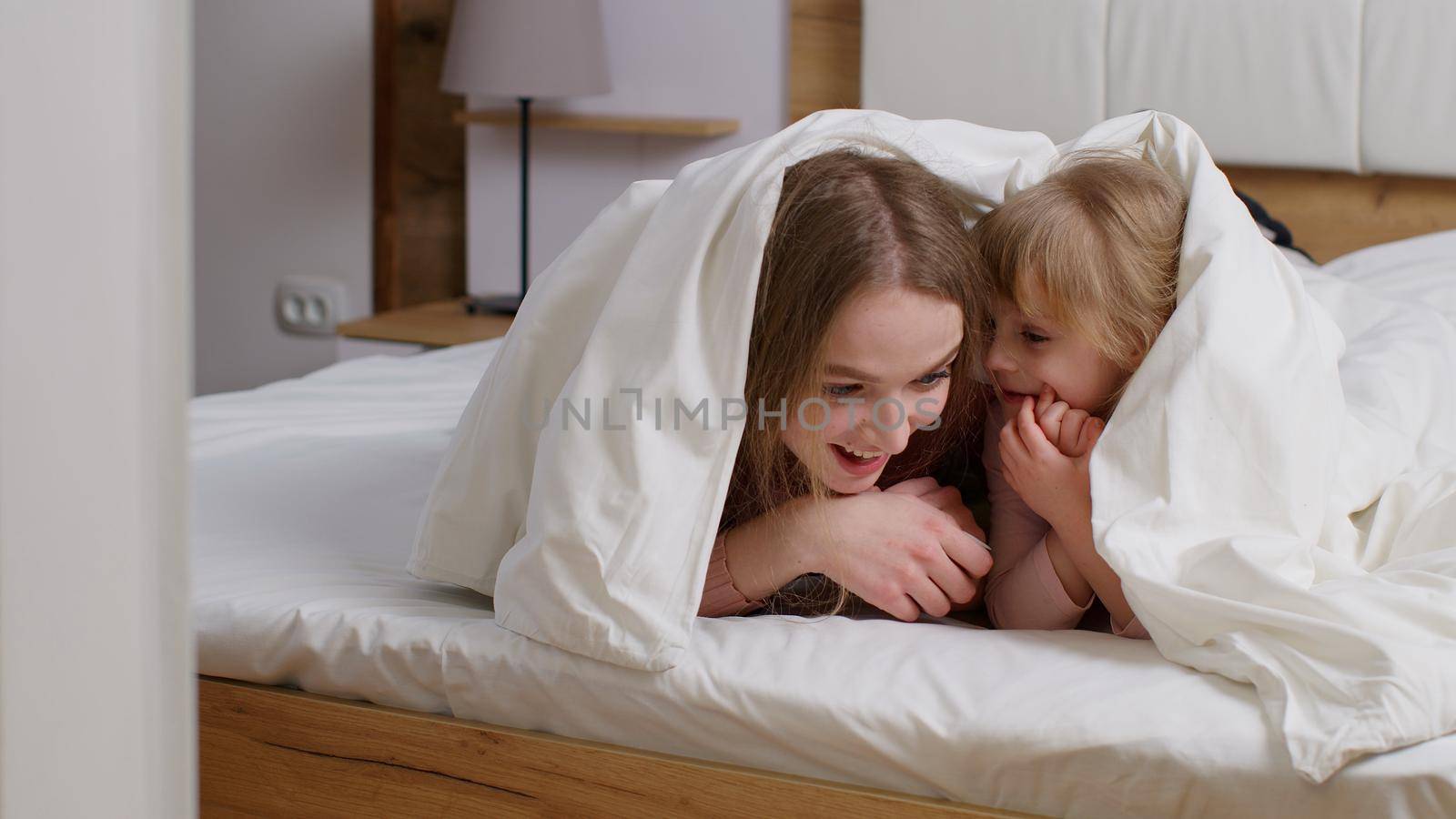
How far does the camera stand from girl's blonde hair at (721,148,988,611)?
0.79 meters

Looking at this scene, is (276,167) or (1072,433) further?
(276,167)

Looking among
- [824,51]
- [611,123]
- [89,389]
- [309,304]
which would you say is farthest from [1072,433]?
[309,304]

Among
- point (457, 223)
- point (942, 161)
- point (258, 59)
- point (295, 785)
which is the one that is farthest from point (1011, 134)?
point (258, 59)

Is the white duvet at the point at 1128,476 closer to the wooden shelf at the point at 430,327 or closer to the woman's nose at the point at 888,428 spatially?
the woman's nose at the point at 888,428

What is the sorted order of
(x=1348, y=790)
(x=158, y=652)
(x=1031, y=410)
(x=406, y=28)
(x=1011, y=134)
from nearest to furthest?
(x=158, y=652) → (x=1348, y=790) → (x=1031, y=410) → (x=1011, y=134) → (x=406, y=28)

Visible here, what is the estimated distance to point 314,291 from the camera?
2748 millimetres

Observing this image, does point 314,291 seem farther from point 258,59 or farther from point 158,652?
point 158,652

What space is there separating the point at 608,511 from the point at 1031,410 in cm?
31

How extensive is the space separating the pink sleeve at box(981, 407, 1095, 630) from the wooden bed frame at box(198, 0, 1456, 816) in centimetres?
19

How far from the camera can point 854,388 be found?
817 mm

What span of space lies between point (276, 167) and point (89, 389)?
2.52m

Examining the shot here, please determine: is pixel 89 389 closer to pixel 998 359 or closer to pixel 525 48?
pixel 998 359

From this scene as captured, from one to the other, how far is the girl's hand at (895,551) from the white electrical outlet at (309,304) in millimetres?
2102

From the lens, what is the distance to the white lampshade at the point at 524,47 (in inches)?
88.1
